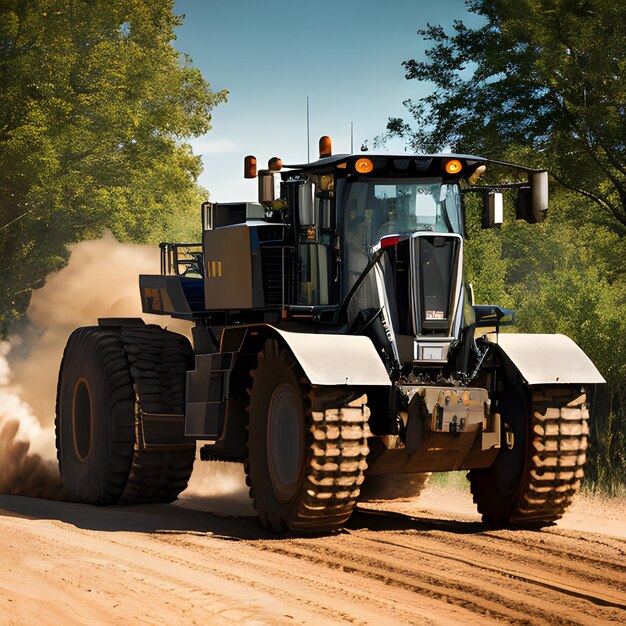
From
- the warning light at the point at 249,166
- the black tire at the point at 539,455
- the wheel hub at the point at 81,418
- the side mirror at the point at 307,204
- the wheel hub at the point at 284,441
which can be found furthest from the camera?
the wheel hub at the point at 81,418

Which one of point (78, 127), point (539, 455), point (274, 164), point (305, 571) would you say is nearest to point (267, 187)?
point (274, 164)

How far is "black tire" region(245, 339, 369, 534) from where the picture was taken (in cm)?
1084

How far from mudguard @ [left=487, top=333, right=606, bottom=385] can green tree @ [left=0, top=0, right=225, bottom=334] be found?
28.1 meters

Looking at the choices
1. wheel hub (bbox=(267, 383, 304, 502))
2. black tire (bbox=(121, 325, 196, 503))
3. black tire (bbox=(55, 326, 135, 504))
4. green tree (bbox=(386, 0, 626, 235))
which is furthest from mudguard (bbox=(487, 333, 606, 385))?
green tree (bbox=(386, 0, 626, 235))

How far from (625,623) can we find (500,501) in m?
4.24

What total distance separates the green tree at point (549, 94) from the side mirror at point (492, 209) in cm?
1144

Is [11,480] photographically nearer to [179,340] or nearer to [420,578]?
[179,340]

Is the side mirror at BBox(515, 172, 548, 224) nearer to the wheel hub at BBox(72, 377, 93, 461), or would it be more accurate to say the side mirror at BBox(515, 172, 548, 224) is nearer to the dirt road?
the dirt road

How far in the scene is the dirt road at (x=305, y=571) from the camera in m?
7.93

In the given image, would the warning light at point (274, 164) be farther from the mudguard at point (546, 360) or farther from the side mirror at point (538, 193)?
the mudguard at point (546, 360)

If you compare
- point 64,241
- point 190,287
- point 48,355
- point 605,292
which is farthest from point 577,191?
point 64,241

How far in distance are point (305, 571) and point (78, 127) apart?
33.1 metres

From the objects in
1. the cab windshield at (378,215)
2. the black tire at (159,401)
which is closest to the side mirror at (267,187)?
the cab windshield at (378,215)

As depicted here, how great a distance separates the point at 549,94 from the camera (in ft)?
79.3
